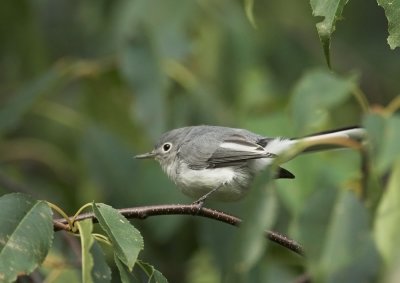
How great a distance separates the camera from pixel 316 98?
402 cm

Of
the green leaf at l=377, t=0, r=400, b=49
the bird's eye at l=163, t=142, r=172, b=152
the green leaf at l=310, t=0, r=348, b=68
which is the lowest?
the bird's eye at l=163, t=142, r=172, b=152

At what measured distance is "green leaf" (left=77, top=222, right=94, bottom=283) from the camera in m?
2.54

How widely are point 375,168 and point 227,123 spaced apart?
2120 millimetres

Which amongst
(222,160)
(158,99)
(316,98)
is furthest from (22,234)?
(158,99)

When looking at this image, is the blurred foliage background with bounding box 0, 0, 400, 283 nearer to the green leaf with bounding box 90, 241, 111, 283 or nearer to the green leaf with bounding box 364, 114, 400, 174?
the green leaf with bounding box 364, 114, 400, 174

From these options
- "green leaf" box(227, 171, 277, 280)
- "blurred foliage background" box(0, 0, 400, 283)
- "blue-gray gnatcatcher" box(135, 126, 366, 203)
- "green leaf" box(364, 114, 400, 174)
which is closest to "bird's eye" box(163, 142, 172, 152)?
"blue-gray gnatcatcher" box(135, 126, 366, 203)

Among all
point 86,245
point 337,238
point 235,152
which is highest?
point 86,245

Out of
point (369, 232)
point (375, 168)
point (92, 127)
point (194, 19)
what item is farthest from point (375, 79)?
point (369, 232)

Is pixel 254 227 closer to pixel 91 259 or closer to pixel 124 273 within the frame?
pixel 124 273

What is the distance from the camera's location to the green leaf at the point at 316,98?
12.7 feet

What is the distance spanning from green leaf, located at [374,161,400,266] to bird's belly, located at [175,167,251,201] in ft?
2.70

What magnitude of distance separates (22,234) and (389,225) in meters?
0.93

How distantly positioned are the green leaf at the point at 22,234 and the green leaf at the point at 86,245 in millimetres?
99

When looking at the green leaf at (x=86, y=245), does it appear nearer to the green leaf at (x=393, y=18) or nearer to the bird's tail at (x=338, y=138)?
the bird's tail at (x=338, y=138)
